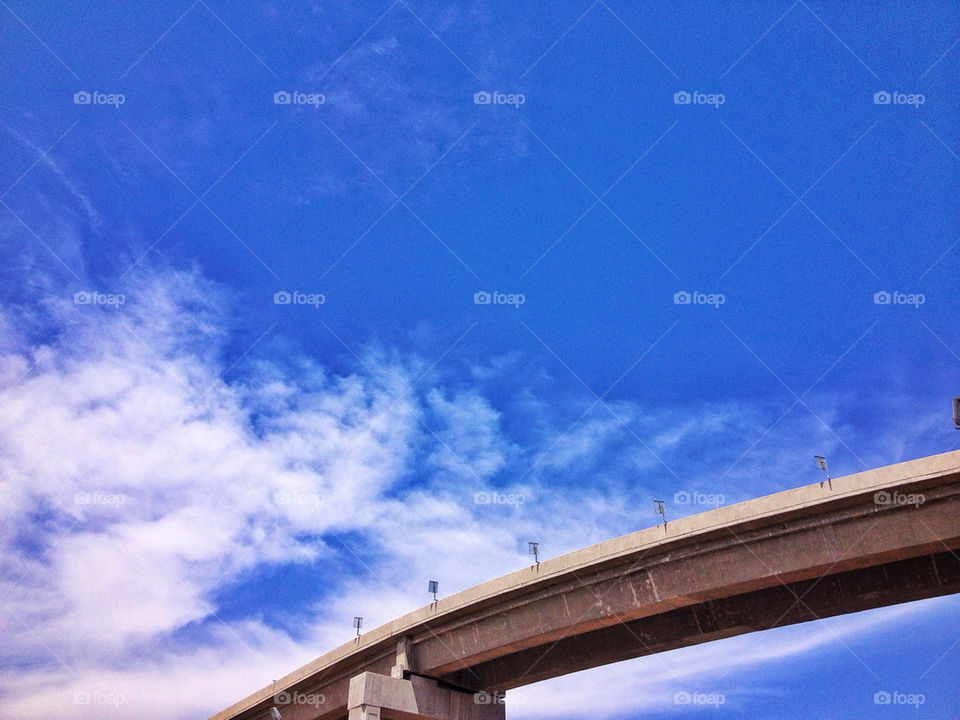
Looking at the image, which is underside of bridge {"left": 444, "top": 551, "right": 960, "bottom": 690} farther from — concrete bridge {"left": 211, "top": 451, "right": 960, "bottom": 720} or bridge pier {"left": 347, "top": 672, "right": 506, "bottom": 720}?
bridge pier {"left": 347, "top": 672, "right": 506, "bottom": 720}

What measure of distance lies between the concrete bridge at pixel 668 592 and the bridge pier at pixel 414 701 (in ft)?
0.15

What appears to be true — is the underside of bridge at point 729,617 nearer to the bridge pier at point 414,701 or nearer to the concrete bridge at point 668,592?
the concrete bridge at point 668,592

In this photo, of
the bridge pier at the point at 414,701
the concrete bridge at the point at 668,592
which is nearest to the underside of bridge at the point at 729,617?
the concrete bridge at the point at 668,592

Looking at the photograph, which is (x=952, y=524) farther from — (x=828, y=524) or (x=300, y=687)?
(x=300, y=687)

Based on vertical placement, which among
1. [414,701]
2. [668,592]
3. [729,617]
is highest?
[668,592]

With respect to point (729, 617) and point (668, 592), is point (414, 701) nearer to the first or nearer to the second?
point (668, 592)

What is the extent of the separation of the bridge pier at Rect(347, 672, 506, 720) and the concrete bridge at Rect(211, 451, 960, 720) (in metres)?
0.05

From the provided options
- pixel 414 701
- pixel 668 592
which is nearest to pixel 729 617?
pixel 668 592

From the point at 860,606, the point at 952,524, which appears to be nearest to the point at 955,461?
the point at 952,524

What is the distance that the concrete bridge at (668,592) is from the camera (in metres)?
17.9

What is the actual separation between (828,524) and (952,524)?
256 centimetres

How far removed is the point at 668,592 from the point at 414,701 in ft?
30.7

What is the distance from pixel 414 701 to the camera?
24.5 meters

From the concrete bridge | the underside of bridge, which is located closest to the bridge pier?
the concrete bridge
